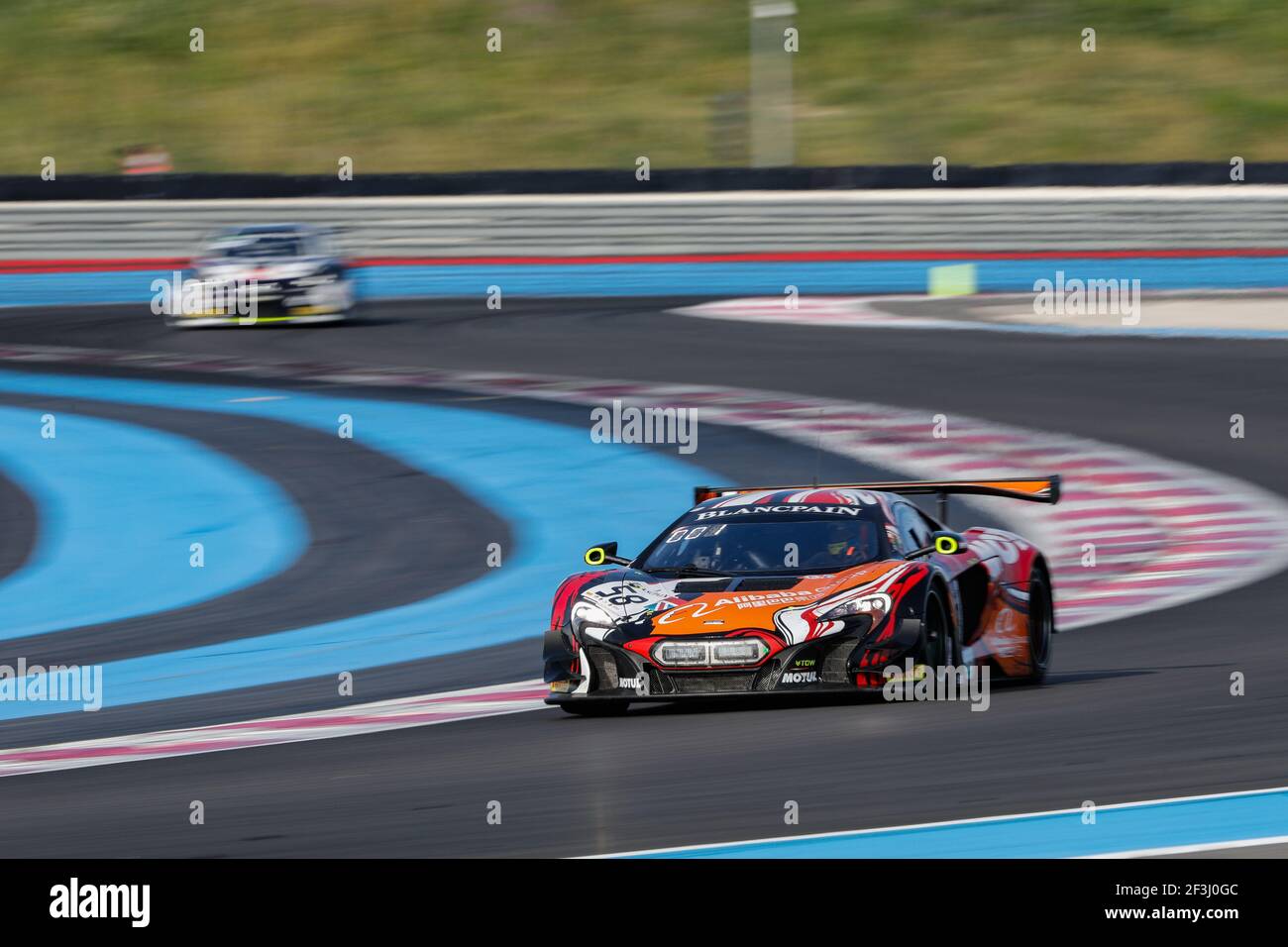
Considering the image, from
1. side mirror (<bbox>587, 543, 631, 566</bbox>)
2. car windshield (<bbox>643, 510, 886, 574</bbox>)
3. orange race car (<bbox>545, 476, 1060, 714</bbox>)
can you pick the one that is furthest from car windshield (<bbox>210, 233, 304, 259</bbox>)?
car windshield (<bbox>643, 510, 886, 574</bbox>)

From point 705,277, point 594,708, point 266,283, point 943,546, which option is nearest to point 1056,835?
point 943,546

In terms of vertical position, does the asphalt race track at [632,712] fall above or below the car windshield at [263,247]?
below

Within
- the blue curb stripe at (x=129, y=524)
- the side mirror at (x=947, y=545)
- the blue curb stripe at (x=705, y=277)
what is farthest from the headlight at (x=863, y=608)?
the blue curb stripe at (x=705, y=277)

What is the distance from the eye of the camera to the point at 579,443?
19703mm

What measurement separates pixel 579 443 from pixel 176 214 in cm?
1329

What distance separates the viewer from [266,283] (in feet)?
91.7

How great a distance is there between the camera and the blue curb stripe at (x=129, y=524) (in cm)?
1467

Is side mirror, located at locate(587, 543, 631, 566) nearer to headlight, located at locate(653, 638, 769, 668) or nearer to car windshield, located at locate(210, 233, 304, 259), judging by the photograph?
headlight, located at locate(653, 638, 769, 668)

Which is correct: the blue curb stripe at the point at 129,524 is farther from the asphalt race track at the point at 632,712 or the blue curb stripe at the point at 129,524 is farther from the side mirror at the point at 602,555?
the side mirror at the point at 602,555

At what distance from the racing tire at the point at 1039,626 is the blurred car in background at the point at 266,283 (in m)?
18.2

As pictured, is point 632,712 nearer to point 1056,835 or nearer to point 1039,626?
point 1039,626

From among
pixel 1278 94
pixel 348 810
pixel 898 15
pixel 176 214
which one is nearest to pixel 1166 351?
pixel 176 214

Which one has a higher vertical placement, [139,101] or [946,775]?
[139,101]

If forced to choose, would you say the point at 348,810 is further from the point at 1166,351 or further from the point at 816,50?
the point at 816,50
